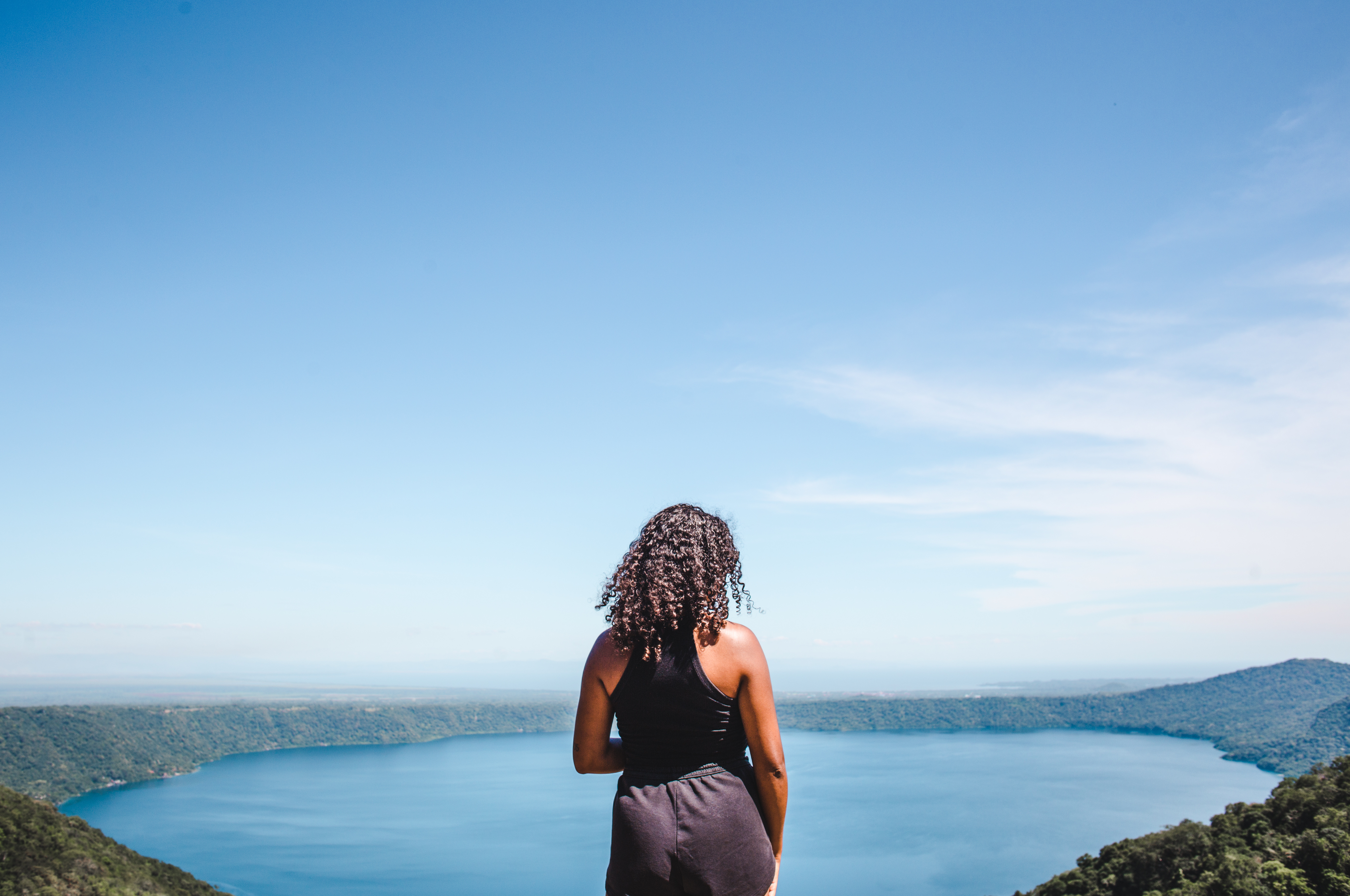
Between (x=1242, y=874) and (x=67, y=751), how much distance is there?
107 m

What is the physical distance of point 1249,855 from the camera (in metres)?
18.8

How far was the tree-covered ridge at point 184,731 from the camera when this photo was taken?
271 ft

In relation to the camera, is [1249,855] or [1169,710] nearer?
[1249,855]

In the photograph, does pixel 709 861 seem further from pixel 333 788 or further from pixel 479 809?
pixel 333 788

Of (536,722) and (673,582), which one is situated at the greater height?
(673,582)

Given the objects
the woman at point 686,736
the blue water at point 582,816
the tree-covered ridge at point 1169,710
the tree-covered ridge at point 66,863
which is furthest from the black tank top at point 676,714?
the tree-covered ridge at point 1169,710

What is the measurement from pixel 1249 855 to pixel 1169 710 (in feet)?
386

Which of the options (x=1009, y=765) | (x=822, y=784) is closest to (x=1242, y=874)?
(x=822, y=784)

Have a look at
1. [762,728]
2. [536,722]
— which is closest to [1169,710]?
[536,722]

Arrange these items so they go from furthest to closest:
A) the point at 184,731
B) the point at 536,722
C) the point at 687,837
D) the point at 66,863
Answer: the point at 536,722, the point at 184,731, the point at 66,863, the point at 687,837

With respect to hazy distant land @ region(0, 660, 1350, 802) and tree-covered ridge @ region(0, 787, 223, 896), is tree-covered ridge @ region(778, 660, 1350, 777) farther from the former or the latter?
tree-covered ridge @ region(0, 787, 223, 896)

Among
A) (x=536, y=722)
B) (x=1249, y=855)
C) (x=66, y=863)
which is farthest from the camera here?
(x=536, y=722)

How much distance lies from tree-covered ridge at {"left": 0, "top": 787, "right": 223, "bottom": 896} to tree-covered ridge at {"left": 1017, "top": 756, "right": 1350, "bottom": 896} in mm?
28466

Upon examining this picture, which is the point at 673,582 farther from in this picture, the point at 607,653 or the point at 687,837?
the point at 687,837
